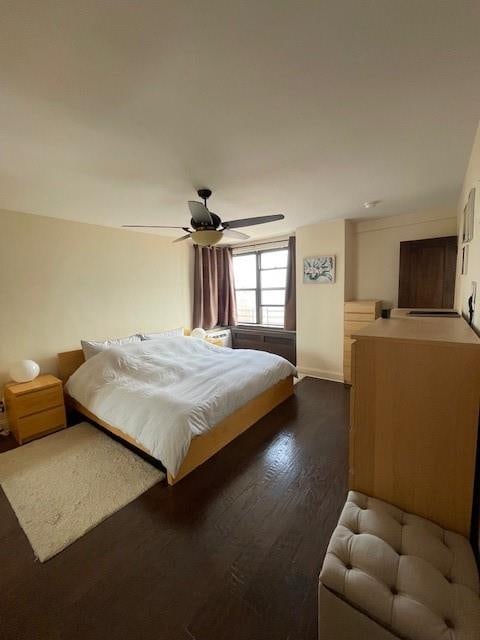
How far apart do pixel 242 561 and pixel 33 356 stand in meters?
3.08

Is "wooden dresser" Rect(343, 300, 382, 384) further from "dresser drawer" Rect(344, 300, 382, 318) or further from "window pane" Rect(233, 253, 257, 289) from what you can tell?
"window pane" Rect(233, 253, 257, 289)

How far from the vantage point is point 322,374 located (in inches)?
172

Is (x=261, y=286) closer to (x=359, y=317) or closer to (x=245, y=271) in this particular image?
(x=245, y=271)

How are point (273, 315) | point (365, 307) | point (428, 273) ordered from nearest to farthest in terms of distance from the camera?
point (428, 273)
point (365, 307)
point (273, 315)

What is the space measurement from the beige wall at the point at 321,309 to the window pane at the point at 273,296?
0.67 metres

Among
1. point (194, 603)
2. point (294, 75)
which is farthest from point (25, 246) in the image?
point (194, 603)

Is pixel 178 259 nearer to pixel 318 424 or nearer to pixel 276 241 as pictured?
pixel 276 241

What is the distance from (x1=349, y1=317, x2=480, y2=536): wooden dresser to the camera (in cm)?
111

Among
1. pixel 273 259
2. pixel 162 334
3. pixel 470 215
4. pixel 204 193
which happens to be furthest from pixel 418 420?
pixel 273 259

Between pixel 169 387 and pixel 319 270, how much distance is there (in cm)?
284

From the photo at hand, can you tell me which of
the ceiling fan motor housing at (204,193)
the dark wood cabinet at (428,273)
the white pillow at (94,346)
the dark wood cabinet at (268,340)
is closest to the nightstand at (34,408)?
the white pillow at (94,346)

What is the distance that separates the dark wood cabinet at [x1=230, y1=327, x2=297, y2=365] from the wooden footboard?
132cm

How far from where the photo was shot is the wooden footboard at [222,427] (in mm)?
2221

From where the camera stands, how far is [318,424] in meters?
2.96
